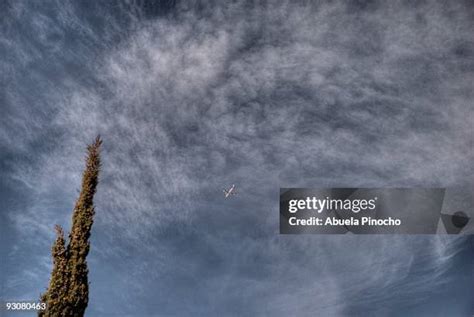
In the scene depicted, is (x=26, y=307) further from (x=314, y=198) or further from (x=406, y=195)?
(x=406, y=195)

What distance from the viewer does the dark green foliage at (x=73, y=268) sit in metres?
21.7

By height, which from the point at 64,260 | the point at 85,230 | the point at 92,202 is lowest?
the point at 64,260

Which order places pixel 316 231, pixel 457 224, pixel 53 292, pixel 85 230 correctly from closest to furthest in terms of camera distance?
pixel 53 292
pixel 85 230
pixel 316 231
pixel 457 224

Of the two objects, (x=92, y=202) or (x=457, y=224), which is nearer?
(x=92, y=202)

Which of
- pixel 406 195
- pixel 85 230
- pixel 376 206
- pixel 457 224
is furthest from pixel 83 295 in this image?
pixel 457 224

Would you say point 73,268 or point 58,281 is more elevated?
point 73,268

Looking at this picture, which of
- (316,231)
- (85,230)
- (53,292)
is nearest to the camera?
(53,292)

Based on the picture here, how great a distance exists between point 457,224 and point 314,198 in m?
10.7

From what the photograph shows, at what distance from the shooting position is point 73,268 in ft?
73.6

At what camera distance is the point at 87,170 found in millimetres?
24703

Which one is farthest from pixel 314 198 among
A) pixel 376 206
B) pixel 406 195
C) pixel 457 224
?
pixel 457 224

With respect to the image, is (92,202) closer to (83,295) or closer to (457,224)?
(83,295)

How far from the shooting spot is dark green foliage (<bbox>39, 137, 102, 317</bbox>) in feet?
71.3

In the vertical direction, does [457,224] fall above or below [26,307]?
above
